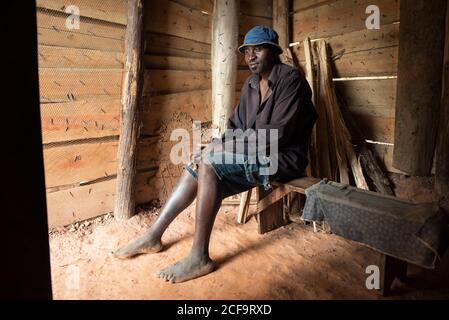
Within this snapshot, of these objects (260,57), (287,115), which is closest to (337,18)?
(260,57)

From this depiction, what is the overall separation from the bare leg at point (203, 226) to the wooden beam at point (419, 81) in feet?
6.32

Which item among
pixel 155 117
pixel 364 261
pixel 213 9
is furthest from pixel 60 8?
pixel 364 261

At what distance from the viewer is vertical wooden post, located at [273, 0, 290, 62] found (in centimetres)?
426

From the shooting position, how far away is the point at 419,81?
3129mm

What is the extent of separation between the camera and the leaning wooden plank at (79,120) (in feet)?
9.53

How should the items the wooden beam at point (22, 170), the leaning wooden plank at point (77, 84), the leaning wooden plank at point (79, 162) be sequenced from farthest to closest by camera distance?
the leaning wooden plank at point (79, 162), the leaning wooden plank at point (77, 84), the wooden beam at point (22, 170)

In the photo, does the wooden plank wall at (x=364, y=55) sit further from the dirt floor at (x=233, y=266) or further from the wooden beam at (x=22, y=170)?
the wooden beam at (x=22, y=170)

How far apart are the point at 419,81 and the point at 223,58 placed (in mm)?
1871

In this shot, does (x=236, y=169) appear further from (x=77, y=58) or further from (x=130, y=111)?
(x=77, y=58)

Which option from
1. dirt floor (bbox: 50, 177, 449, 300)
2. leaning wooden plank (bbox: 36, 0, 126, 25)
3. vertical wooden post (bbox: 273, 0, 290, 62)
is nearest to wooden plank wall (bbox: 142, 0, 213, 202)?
leaning wooden plank (bbox: 36, 0, 126, 25)

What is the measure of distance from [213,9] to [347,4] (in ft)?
4.81

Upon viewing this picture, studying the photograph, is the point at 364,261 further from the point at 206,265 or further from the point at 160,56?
the point at 160,56

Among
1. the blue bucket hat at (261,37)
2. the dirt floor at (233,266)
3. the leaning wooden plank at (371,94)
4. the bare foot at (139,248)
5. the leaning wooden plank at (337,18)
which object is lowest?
the dirt floor at (233,266)

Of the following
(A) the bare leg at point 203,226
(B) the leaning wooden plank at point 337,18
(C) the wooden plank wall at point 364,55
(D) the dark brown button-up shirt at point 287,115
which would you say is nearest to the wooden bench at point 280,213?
(D) the dark brown button-up shirt at point 287,115
